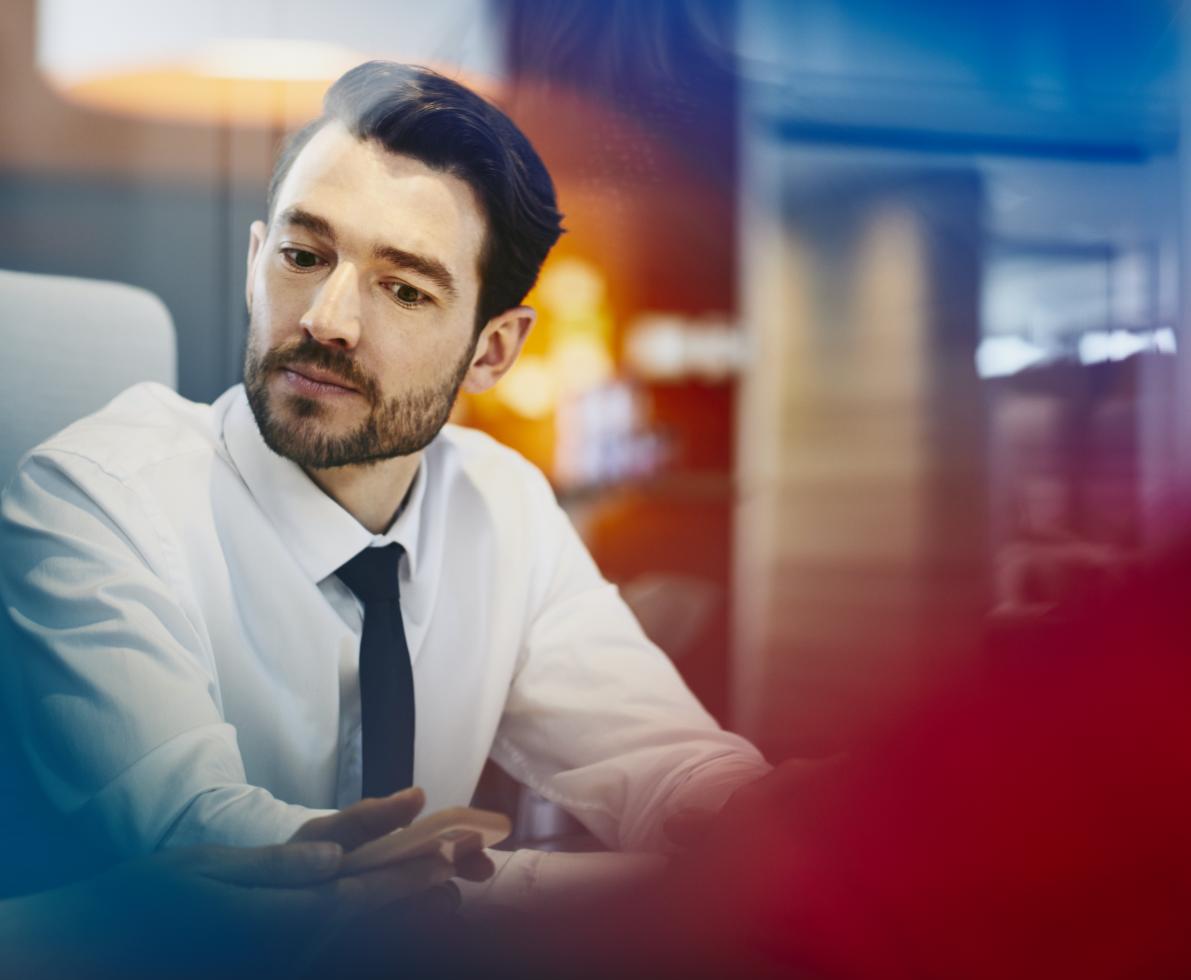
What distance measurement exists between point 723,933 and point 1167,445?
56 centimetres

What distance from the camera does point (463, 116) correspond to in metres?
0.79

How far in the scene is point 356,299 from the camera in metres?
0.76

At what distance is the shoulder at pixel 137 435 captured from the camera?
789mm

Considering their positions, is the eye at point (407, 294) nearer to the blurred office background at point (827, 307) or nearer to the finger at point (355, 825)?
the blurred office background at point (827, 307)

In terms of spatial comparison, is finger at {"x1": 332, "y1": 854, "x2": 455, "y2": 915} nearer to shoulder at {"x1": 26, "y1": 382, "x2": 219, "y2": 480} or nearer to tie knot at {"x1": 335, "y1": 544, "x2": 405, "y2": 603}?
tie knot at {"x1": 335, "y1": 544, "x2": 405, "y2": 603}

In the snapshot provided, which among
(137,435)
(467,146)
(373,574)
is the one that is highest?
(467,146)

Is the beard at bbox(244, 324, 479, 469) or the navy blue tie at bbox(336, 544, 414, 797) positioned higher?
the beard at bbox(244, 324, 479, 469)

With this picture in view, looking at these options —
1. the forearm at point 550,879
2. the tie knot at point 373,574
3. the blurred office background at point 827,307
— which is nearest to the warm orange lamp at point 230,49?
the blurred office background at point 827,307

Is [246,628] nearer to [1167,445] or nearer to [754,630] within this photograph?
[754,630]

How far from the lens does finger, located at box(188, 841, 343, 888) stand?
738 millimetres

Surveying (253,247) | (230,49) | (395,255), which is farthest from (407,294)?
(230,49)

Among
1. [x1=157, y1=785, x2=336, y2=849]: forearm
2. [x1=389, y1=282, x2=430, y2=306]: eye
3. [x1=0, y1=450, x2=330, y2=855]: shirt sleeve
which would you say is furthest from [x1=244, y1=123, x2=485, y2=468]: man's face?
[x1=157, y1=785, x2=336, y2=849]: forearm

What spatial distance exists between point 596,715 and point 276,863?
292mm

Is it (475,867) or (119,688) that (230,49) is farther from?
(475,867)
